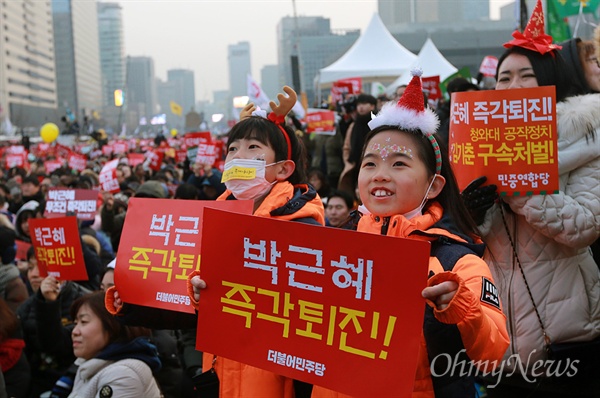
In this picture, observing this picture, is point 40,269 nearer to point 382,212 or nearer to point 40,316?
point 40,316

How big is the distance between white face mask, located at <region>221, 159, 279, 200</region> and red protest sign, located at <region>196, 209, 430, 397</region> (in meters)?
0.75

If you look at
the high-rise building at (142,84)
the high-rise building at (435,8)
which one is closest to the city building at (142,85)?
the high-rise building at (142,84)

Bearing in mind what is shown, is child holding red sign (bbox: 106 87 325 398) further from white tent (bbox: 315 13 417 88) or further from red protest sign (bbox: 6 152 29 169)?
red protest sign (bbox: 6 152 29 169)

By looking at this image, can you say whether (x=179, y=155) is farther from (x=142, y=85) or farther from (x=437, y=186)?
(x=142, y=85)

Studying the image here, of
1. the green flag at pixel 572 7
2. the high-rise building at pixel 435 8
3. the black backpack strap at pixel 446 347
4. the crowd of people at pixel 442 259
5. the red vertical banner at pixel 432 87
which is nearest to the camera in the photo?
the black backpack strap at pixel 446 347

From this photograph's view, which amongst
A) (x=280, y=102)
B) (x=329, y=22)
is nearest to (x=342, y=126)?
(x=280, y=102)

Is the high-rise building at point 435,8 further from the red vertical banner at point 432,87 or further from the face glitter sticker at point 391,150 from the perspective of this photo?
the face glitter sticker at point 391,150

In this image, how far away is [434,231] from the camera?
2.09 m

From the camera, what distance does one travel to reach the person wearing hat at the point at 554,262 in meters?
2.88

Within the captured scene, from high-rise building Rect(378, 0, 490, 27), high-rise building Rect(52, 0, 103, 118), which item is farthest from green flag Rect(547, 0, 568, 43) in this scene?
high-rise building Rect(52, 0, 103, 118)

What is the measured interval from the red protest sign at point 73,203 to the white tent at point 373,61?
12983 mm

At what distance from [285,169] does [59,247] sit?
222cm

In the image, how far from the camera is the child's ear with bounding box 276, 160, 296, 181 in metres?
3.09

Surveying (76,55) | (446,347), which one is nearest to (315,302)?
(446,347)
